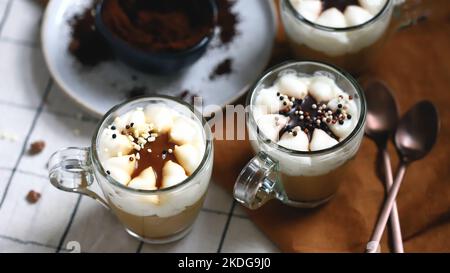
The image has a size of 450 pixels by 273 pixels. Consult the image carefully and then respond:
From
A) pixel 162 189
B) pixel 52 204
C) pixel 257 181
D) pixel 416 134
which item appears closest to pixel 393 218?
pixel 416 134

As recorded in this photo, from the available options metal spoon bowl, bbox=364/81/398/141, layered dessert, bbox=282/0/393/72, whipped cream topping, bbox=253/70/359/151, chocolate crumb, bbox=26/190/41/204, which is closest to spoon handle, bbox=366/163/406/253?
metal spoon bowl, bbox=364/81/398/141

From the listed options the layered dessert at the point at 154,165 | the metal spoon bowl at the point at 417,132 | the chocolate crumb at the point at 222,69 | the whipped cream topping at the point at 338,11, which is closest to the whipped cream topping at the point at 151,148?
the layered dessert at the point at 154,165

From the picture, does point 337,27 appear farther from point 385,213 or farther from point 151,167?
point 151,167

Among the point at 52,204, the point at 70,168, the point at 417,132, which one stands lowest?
the point at 52,204

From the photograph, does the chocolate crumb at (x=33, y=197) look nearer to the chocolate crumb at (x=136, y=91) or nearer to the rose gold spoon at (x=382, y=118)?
the chocolate crumb at (x=136, y=91)

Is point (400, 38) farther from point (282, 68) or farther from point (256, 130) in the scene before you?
point (256, 130)
